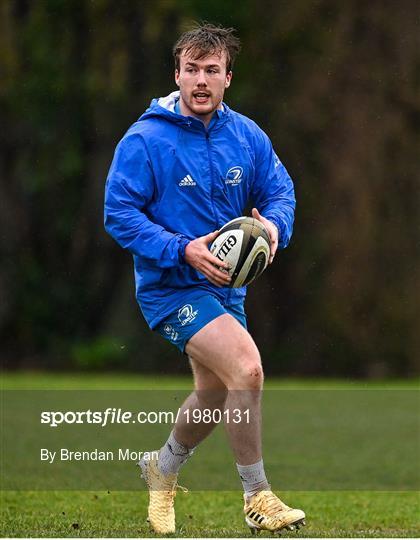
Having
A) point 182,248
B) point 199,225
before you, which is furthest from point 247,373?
point 199,225

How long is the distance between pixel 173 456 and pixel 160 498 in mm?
214

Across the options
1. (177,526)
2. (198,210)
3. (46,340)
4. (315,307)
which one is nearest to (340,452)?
(177,526)

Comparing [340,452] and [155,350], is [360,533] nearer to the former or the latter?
[340,452]

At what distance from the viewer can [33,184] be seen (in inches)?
818

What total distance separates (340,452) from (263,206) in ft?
12.2

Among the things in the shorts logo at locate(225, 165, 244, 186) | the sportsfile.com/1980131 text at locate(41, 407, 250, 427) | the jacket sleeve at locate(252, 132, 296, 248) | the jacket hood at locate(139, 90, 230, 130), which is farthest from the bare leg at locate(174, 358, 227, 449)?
the sportsfile.com/1980131 text at locate(41, 407, 250, 427)

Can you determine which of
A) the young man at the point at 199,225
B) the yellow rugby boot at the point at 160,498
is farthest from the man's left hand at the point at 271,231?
the yellow rugby boot at the point at 160,498

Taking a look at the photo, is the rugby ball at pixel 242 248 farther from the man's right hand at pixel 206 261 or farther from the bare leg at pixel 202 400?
the bare leg at pixel 202 400

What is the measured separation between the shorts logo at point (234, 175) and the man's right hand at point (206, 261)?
0.38m

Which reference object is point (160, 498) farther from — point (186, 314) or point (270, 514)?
point (186, 314)

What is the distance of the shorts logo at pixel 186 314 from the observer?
5.46 metres

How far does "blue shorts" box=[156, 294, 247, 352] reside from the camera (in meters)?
5.45

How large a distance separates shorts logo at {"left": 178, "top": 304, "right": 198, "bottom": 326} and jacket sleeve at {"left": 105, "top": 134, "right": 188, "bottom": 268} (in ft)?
0.76

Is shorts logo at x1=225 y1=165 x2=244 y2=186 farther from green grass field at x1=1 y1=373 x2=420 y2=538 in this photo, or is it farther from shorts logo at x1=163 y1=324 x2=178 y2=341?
green grass field at x1=1 y1=373 x2=420 y2=538
